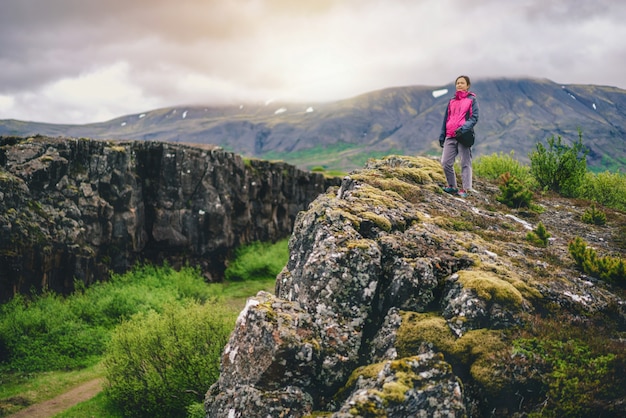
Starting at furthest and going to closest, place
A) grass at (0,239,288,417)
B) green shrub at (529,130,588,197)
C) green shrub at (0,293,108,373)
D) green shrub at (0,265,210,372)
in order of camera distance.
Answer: green shrub at (0,265,210,372)
green shrub at (0,293,108,373)
grass at (0,239,288,417)
green shrub at (529,130,588,197)

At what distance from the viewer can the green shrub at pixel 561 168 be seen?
26594 millimetres

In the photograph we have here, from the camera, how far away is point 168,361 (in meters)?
24.2

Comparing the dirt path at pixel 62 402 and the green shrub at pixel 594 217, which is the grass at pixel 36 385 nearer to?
the dirt path at pixel 62 402

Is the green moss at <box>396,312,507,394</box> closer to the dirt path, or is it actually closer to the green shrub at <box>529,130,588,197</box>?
the green shrub at <box>529,130,588,197</box>

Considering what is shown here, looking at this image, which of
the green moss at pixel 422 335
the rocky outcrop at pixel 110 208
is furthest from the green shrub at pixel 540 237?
the rocky outcrop at pixel 110 208

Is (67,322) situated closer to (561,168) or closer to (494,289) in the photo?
(494,289)

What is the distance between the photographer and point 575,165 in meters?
27.0

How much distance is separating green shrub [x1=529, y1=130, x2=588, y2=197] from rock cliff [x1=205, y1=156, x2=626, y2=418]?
1567 centimetres

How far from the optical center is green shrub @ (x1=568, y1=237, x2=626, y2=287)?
1146cm

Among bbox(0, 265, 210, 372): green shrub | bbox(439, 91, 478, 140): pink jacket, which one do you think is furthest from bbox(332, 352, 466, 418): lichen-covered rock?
bbox(0, 265, 210, 372): green shrub

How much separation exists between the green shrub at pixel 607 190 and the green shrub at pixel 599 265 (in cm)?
2879

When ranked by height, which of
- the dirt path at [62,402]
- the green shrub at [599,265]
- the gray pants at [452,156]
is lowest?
the dirt path at [62,402]

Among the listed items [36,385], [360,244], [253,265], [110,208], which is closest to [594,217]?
[360,244]

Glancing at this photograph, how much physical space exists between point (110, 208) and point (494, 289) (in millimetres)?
47859
